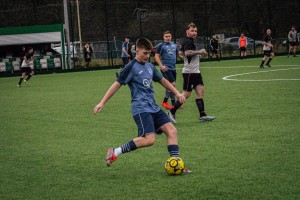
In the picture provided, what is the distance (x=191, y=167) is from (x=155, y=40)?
1630 inches

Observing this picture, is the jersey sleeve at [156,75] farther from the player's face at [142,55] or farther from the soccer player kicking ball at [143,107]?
the player's face at [142,55]

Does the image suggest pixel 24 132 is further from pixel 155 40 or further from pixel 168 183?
pixel 155 40

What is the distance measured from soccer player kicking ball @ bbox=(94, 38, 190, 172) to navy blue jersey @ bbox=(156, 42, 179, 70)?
7.60m

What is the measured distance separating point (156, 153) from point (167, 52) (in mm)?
6750

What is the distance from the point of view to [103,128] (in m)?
12.0

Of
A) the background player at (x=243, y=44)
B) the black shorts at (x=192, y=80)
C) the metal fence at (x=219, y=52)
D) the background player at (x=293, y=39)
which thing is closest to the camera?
the black shorts at (x=192, y=80)

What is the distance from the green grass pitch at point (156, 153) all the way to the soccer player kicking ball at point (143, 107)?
1.27 ft

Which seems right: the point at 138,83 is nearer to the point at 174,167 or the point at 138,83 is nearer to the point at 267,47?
the point at 174,167

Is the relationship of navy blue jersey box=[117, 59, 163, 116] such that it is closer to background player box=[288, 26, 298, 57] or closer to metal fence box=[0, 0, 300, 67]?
background player box=[288, 26, 298, 57]

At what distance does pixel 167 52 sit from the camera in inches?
602

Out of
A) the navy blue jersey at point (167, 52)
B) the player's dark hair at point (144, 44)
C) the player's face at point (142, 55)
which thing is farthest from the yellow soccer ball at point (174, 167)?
the navy blue jersey at point (167, 52)

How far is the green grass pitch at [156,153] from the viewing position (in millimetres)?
6562

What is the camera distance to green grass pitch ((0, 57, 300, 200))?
656cm

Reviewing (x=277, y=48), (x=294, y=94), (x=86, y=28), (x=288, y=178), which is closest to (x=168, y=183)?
(x=288, y=178)
